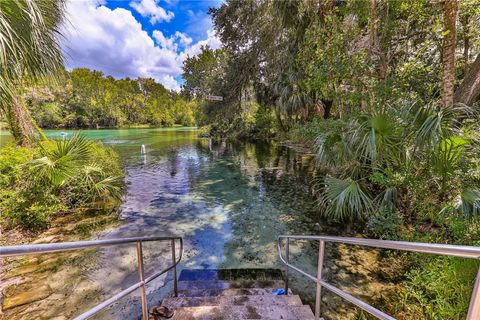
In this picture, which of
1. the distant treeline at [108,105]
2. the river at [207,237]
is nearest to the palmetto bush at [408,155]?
the river at [207,237]

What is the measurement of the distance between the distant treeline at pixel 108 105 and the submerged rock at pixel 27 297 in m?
39.5

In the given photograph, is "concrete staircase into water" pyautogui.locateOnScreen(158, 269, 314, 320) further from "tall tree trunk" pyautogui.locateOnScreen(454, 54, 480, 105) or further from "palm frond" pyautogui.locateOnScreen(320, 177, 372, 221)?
"tall tree trunk" pyautogui.locateOnScreen(454, 54, 480, 105)

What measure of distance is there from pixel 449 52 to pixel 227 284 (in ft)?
18.7

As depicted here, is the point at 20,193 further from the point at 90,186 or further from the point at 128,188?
the point at 128,188

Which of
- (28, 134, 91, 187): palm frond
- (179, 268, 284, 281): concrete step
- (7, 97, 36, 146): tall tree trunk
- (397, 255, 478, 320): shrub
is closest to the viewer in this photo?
(397, 255, 478, 320): shrub

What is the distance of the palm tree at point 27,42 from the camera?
2430mm

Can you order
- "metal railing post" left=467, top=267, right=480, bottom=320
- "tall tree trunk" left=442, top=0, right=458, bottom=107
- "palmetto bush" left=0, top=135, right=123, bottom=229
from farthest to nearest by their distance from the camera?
"palmetto bush" left=0, top=135, right=123, bottom=229
"tall tree trunk" left=442, top=0, right=458, bottom=107
"metal railing post" left=467, top=267, right=480, bottom=320

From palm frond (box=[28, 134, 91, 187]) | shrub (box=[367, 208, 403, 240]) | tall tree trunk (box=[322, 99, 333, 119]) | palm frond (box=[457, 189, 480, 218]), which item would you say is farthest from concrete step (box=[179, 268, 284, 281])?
tall tree trunk (box=[322, 99, 333, 119])

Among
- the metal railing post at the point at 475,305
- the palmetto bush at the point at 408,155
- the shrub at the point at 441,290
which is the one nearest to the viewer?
the metal railing post at the point at 475,305

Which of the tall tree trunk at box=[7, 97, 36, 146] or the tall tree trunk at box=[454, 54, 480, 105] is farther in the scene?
the tall tree trunk at box=[7, 97, 36, 146]

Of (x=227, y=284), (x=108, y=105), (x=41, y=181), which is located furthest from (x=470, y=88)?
(x=108, y=105)

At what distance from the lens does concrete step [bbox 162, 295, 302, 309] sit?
233 cm

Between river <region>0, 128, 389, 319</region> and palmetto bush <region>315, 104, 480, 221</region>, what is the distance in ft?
4.01

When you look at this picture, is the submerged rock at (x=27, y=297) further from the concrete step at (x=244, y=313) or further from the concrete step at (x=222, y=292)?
the concrete step at (x=244, y=313)
